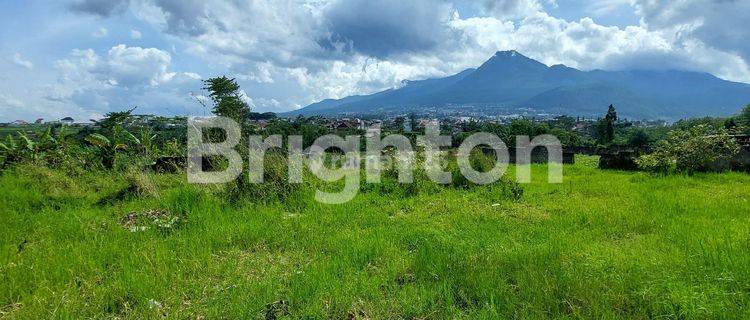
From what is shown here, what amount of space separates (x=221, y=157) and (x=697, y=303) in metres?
7.90

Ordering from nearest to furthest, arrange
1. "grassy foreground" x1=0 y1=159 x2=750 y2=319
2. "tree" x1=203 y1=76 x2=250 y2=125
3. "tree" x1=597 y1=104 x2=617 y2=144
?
"grassy foreground" x1=0 y1=159 x2=750 y2=319 < "tree" x1=203 y1=76 x2=250 y2=125 < "tree" x1=597 y1=104 x2=617 y2=144

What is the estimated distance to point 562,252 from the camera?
453cm

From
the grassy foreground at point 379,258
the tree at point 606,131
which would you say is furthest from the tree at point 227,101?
the tree at point 606,131

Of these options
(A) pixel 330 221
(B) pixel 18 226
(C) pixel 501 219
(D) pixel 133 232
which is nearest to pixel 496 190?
(C) pixel 501 219

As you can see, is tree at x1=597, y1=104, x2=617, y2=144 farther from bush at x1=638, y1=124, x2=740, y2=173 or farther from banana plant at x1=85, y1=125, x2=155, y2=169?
banana plant at x1=85, y1=125, x2=155, y2=169

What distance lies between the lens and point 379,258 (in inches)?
181

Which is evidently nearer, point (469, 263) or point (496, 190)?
point (469, 263)

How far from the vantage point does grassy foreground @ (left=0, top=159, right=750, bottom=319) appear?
342 centimetres

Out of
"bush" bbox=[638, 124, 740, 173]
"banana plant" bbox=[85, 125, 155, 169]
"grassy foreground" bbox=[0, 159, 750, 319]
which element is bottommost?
"grassy foreground" bbox=[0, 159, 750, 319]

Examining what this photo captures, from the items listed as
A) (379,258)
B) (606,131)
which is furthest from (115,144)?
(606,131)

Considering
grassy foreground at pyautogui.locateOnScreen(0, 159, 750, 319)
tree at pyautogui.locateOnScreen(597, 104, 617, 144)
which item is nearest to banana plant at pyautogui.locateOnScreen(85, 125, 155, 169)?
grassy foreground at pyautogui.locateOnScreen(0, 159, 750, 319)

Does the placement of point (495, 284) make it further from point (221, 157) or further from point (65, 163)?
point (65, 163)

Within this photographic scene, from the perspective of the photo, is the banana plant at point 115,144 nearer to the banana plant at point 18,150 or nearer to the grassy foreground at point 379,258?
the banana plant at point 18,150

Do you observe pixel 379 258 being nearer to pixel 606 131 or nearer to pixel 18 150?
pixel 18 150
